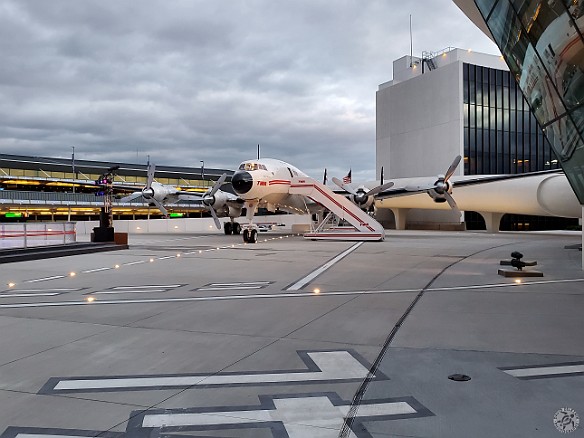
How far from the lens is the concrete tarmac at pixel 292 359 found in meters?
3.78

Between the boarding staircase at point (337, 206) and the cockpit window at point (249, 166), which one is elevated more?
the cockpit window at point (249, 166)

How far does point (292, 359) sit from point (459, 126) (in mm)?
56698

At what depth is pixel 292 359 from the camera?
547 centimetres

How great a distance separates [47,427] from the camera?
367 cm

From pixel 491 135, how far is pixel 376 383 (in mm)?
61926

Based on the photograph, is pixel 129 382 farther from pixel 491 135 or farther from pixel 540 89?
pixel 491 135

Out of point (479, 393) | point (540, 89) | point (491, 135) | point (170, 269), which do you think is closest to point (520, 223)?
point (491, 135)

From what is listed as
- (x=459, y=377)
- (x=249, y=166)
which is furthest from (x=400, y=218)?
(x=459, y=377)

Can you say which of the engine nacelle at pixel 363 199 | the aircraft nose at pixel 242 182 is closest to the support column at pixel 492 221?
the engine nacelle at pixel 363 199

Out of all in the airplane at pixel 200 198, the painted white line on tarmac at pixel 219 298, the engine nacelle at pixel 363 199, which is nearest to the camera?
the painted white line on tarmac at pixel 219 298

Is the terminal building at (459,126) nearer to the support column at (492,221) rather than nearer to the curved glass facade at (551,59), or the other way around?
the support column at (492,221)

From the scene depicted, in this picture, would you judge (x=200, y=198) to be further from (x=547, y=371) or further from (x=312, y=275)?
(x=547, y=371)

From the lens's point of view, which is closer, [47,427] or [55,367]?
[47,427]

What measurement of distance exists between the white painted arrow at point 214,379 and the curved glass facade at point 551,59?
27.8 feet
